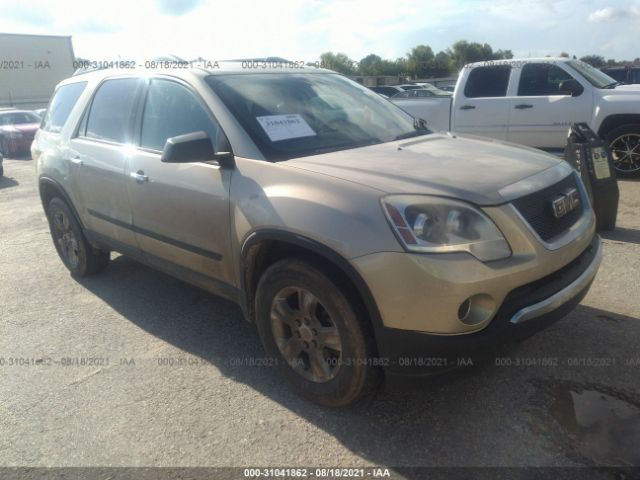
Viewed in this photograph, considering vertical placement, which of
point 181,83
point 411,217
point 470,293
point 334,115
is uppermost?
point 181,83

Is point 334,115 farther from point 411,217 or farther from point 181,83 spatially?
point 411,217

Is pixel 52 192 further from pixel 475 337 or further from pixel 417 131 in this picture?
pixel 475 337

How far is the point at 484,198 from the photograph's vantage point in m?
2.38

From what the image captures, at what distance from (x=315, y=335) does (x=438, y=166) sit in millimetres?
1084

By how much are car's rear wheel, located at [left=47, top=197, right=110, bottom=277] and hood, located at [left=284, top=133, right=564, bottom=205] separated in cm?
277

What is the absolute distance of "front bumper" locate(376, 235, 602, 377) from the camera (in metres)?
2.29

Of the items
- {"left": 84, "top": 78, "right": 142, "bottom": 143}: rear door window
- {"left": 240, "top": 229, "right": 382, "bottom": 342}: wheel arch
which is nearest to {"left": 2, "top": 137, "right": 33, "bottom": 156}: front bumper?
{"left": 84, "top": 78, "right": 142, "bottom": 143}: rear door window

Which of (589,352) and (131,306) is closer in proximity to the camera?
(589,352)

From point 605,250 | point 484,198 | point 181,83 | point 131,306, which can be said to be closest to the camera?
point 484,198

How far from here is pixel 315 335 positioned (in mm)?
2693

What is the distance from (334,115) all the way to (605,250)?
3.05 m

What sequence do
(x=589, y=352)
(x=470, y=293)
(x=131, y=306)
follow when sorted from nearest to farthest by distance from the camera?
(x=470, y=293) < (x=589, y=352) < (x=131, y=306)

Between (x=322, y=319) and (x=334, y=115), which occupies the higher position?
(x=334, y=115)

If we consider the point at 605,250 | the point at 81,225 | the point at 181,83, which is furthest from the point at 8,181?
the point at 605,250
